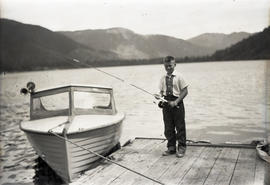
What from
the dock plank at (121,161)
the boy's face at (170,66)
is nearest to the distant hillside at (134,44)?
the dock plank at (121,161)

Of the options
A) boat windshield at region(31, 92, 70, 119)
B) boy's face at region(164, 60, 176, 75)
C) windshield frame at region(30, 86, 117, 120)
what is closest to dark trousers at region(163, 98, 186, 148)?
boy's face at region(164, 60, 176, 75)

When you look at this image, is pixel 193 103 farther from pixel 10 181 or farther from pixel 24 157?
pixel 10 181

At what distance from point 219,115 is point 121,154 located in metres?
12.3

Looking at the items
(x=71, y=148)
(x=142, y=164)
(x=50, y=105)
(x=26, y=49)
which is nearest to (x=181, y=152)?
(x=142, y=164)

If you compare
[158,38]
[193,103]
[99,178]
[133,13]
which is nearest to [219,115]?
[193,103]

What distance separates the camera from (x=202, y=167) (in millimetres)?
5109

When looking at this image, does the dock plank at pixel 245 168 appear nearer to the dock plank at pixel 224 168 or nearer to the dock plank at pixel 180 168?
the dock plank at pixel 224 168

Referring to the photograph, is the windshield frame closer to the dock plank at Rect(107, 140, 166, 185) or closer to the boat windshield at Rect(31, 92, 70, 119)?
the boat windshield at Rect(31, 92, 70, 119)

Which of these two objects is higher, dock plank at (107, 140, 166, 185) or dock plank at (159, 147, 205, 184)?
dock plank at (159, 147, 205, 184)

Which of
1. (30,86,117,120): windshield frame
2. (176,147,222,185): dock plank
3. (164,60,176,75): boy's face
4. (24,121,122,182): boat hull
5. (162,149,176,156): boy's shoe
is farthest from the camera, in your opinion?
(30,86,117,120): windshield frame

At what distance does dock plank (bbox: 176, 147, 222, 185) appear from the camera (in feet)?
15.0

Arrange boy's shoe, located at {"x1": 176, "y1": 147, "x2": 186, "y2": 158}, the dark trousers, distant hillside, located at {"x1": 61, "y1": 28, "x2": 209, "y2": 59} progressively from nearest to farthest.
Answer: the dark trousers → boy's shoe, located at {"x1": 176, "y1": 147, "x2": 186, "y2": 158} → distant hillside, located at {"x1": 61, "y1": 28, "x2": 209, "y2": 59}

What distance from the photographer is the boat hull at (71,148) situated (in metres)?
6.01

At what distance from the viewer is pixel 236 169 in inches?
195
